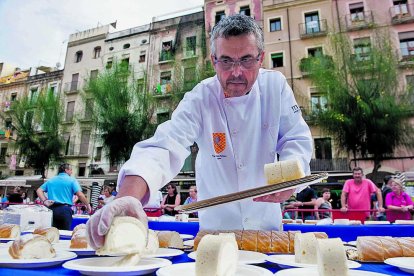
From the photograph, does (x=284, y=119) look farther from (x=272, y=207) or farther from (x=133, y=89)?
(x=133, y=89)

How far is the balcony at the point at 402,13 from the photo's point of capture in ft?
56.5

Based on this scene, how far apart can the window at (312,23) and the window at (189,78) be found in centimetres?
764

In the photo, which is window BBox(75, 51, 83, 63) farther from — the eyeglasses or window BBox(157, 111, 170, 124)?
the eyeglasses

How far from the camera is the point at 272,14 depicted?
20.3m

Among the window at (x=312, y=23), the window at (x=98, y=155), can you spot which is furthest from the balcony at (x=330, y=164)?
the window at (x=98, y=155)

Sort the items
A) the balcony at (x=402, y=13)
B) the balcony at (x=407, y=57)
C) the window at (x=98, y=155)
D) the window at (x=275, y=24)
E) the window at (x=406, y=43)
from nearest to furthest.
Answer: the balcony at (x=407, y=57)
the window at (x=406, y=43)
the balcony at (x=402, y=13)
the window at (x=275, y=24)
the window at (x=98, y=155)

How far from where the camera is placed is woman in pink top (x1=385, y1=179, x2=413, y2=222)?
5.60m

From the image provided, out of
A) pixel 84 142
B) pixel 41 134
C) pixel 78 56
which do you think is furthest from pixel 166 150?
pixel 78 56

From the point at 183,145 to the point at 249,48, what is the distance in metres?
0.61

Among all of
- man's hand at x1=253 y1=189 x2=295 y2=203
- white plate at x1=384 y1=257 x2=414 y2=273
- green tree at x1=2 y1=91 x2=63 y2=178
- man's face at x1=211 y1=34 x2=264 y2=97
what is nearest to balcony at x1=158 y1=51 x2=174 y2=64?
green tree at x1=2 y1=91 x2=63 y2=178

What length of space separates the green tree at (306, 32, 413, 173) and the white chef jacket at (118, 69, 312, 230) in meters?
12.4

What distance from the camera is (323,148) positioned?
17.7m

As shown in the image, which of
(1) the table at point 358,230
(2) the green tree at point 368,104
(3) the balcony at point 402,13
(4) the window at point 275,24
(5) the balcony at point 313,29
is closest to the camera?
(1) the table at point 358,230

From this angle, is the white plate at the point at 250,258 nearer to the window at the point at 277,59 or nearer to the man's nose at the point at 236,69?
the man's nose at the point at 236,69
